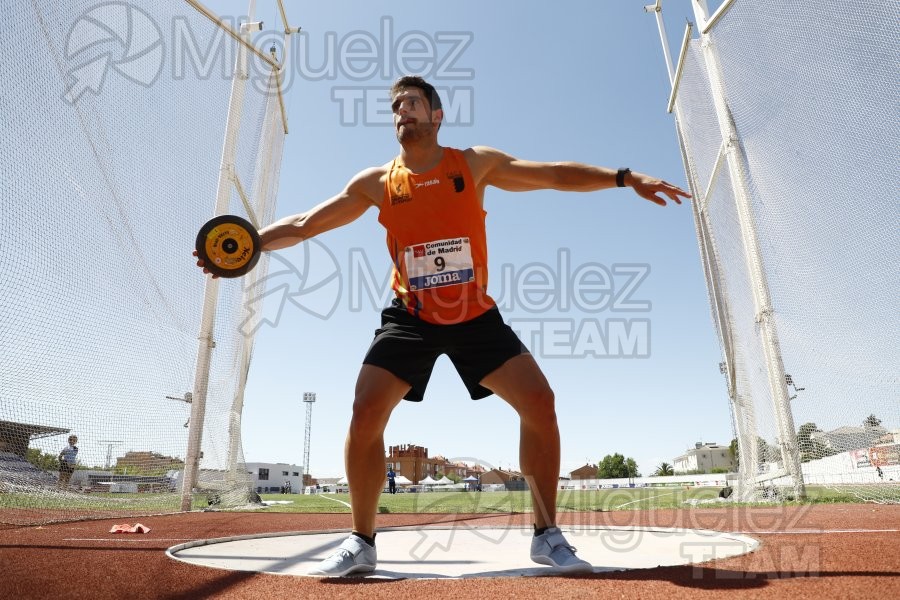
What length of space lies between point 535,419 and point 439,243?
989 mm

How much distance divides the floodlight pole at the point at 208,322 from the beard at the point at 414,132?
632cm

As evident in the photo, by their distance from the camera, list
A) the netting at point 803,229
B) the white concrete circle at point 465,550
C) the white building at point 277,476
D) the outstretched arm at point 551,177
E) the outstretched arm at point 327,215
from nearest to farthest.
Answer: the white concrete circle at point 465,550, the outstretched arm at point 551,177, the outstretched arm at point 327,215, the netting at point 803,229, the white building at point 277,476

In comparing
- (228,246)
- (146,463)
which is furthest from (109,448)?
(228,246)

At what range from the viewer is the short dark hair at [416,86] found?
3.12 m

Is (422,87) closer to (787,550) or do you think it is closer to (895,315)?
(787,550)

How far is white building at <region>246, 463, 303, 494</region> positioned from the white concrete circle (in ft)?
200

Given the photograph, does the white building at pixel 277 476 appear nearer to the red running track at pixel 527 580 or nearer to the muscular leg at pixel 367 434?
the red running track at pixel 527 580

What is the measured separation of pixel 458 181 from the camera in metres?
3.03

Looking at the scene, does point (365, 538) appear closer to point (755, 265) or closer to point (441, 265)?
point (441, 265)

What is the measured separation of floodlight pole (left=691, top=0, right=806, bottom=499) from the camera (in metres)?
7.48

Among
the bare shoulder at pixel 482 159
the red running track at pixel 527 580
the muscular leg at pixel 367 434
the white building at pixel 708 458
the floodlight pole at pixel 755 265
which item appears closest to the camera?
the red running track at pixel 527 580

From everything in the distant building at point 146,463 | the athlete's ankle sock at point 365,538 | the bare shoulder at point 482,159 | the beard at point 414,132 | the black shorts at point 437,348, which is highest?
the beard at point 414,132

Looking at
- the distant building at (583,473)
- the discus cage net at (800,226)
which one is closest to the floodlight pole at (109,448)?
the discus cage net at (800,226)

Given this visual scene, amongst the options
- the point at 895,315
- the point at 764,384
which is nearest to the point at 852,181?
the point at 895,315
